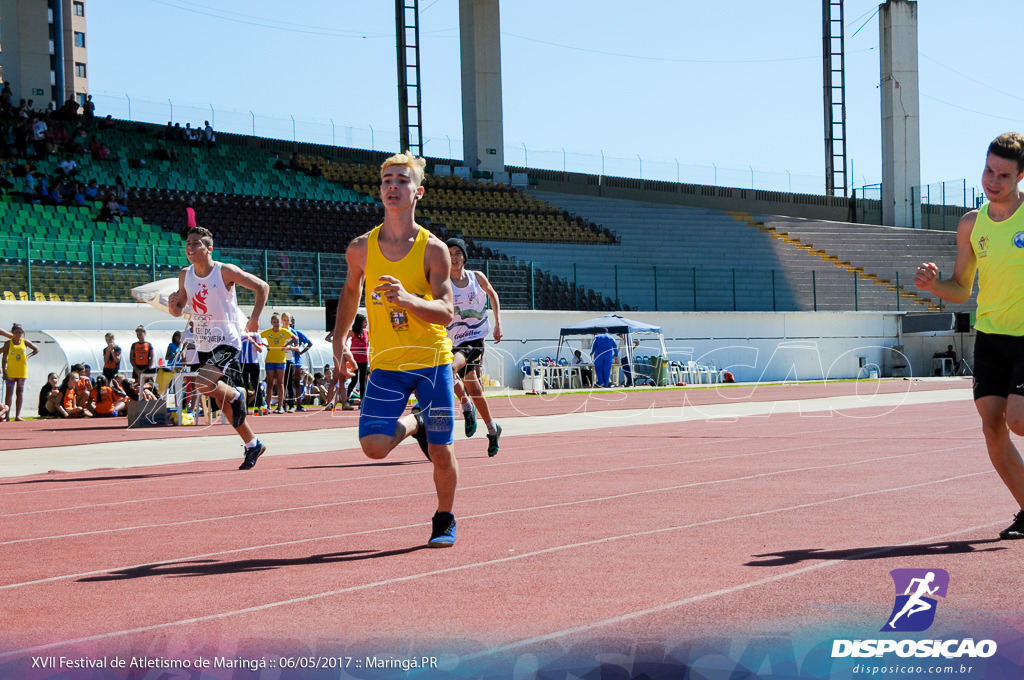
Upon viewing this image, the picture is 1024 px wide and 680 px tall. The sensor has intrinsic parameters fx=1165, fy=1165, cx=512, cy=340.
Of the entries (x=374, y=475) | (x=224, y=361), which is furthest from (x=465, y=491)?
(x=224, y=361)

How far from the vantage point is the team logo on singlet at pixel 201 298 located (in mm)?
10898

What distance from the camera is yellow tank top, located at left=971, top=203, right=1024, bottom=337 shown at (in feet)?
19.7

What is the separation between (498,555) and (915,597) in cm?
215

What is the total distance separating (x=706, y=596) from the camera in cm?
478

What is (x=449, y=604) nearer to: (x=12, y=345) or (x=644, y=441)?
(x=644, y=441)

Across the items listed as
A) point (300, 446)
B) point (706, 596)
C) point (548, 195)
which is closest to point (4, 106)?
point (548, 195)

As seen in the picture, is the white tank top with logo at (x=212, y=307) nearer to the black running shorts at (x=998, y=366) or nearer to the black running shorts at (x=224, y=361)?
the black running shorts at (x=224, y=361)

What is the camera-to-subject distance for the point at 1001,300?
19.8 feet

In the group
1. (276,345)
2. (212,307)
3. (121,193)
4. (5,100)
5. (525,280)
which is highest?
(5,100)

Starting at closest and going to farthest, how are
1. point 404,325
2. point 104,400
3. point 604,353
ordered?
1. point 404,325
2. point 104,400
3. point 604,353

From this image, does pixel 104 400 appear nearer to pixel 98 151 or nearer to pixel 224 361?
pixel 224 361

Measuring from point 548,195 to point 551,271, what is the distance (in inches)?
509

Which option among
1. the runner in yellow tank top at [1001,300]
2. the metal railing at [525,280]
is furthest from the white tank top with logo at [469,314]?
the metal railing at [525,280]

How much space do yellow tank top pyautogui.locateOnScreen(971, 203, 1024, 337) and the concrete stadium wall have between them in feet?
68.2
